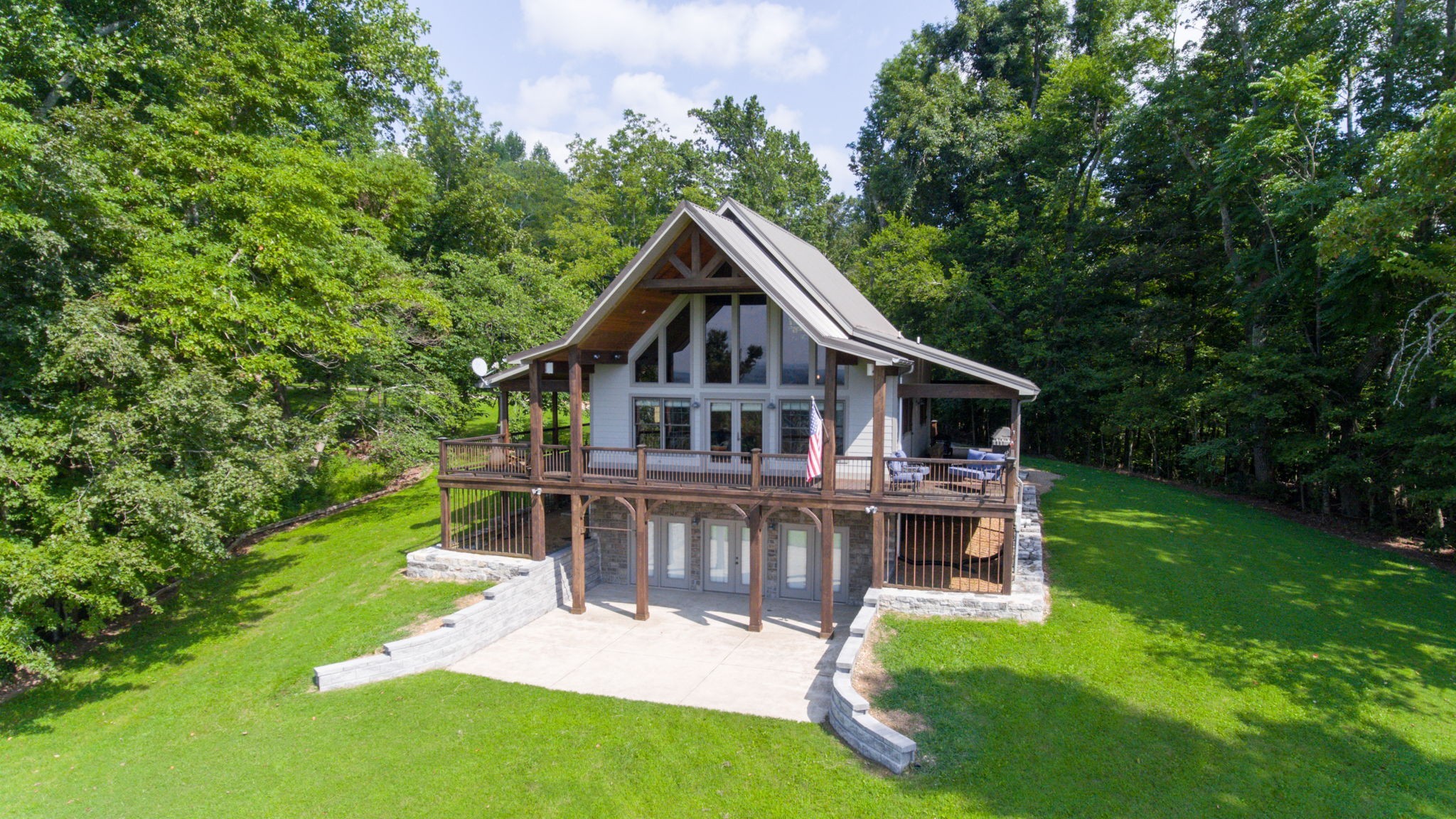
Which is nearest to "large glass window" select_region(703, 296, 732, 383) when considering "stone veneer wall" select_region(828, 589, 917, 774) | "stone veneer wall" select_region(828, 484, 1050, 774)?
"stone veneer wall" select_region(828, 484, 1050, 774)

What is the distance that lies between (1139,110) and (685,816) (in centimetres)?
2632

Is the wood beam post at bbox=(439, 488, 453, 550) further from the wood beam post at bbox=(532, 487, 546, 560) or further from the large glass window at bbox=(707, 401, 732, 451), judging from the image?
the large glass window at bbox=(707, 401, 732, 451)

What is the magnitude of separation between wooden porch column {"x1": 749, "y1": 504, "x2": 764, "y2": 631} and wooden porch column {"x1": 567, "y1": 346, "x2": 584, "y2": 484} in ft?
12.7

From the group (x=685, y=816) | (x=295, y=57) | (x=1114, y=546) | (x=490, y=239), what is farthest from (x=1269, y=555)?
(x=490, y=239)

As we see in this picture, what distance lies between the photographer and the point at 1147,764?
7895 mm

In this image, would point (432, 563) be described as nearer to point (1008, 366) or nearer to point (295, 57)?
point (295, 57)

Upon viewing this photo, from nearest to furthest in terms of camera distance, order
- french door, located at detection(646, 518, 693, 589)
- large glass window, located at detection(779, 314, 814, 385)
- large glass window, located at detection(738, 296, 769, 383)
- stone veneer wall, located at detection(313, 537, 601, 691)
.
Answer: stone veneer wall, located at detection(313, 537, 601, 691) < large glass window, located at detection(779, 314, 814, 385) < large glass window, located at detection(738, 296, 769, 383) < french door, located at detection(646, 518, 693, 589)

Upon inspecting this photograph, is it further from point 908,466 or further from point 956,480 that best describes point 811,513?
point 956,480

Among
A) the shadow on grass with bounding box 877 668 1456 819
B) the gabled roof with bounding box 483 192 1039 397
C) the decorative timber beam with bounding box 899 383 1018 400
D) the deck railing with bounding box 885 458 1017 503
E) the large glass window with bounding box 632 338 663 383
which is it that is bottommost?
the shadow on grass with bounding box 877 668 1456 819

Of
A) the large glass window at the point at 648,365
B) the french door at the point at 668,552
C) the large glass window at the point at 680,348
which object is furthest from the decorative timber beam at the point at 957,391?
the french door at the point at 668,552

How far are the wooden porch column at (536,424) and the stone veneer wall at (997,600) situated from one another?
7.69 m

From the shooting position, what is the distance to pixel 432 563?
15.1 meters

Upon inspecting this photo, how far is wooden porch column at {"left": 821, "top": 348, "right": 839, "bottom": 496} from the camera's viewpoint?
40.4ft

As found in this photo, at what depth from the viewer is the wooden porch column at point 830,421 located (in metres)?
12.3
